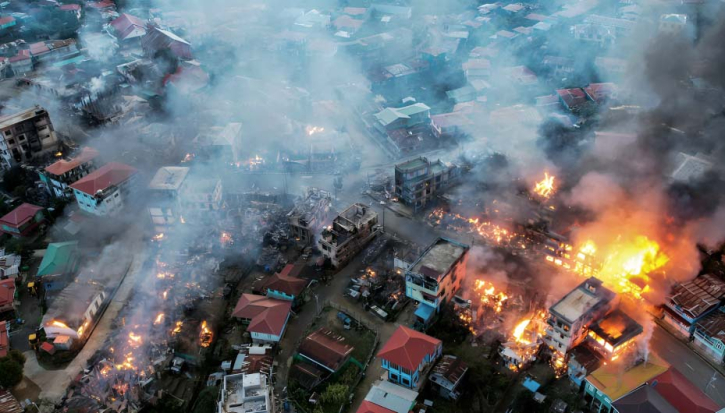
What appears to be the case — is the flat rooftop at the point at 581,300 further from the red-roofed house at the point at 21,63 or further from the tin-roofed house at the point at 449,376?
the red-roofed house at the point at 21,63

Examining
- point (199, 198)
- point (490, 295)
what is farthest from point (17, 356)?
point (490, 295)

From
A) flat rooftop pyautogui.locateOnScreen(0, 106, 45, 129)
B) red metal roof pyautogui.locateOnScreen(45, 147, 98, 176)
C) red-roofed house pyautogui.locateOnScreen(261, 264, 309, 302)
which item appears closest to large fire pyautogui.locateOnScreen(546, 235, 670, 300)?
red-roofed house pyautogui.locateOnScreen(261, 264, 309, 302)

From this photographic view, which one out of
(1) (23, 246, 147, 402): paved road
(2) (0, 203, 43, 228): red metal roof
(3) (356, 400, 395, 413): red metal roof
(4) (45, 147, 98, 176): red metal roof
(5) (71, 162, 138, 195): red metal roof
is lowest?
(1) (23, 246, 147, 402): paved road

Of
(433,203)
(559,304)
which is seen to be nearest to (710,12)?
(433,203)

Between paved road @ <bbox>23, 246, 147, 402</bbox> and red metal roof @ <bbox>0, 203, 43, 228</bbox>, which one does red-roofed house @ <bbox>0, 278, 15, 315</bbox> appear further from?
red metal roof @ <bbox>0, 203, 43, 228</bbox>

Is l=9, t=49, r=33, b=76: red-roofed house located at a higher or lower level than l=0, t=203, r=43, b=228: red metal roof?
higher

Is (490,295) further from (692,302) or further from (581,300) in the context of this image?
(692,302)

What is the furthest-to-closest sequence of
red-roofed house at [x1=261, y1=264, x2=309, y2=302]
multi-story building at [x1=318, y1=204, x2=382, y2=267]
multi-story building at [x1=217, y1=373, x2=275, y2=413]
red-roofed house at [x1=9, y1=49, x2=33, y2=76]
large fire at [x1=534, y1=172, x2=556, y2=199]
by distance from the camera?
1. red-roofed house at [x1=9, y1=49, x2=33, y2=76]
2. large fire at [x1=534, y1=172, x2=556, y2=199]
3. multi-story building at [x1=318, y1=204, x2=382, y2=267]
4. red-roofed house at [x1=261, y1=264, x2=309, y2=302]
5. multi-story building at [x1=217, y1=373, x2=275, y2=413]

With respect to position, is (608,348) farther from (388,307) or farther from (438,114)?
(438,114)
